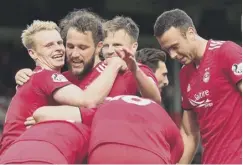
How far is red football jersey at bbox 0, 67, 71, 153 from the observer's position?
352 centimetres

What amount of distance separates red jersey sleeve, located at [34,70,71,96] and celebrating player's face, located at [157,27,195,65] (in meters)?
0.83

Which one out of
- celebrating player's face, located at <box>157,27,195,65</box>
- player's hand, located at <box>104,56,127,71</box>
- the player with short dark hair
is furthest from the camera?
the player with short dark hair

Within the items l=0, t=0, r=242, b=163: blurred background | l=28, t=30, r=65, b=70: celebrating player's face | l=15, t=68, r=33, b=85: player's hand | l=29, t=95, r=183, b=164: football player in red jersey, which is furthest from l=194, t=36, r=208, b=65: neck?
l=0, t=0, r=242, b=163: blurred background

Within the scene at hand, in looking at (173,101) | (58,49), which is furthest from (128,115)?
(173,101)

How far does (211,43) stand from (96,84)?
940 mm

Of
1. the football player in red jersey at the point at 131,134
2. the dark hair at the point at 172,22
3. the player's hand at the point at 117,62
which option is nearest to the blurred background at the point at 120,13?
the dark hair at the point at 172,22

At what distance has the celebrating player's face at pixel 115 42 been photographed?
13.0 feet

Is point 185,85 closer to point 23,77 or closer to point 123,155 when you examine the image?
point 23,77

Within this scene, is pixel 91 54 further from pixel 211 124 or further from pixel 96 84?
pixel 211 124

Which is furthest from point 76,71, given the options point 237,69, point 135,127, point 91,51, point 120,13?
point 120,13

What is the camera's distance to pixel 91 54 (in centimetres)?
390

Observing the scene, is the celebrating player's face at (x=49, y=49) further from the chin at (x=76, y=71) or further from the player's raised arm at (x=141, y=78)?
the player's raised arm at (x=141, y=78)

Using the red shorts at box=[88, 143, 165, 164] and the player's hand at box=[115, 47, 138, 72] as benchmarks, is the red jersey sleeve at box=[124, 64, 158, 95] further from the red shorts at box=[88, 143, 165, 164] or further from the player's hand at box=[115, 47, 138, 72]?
the red shorts at box=[88, 143, 165, 164]

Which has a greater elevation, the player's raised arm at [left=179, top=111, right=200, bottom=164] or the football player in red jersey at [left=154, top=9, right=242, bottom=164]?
the football player in red jersey at [left=154, top=9, right=242, bottom=164]
